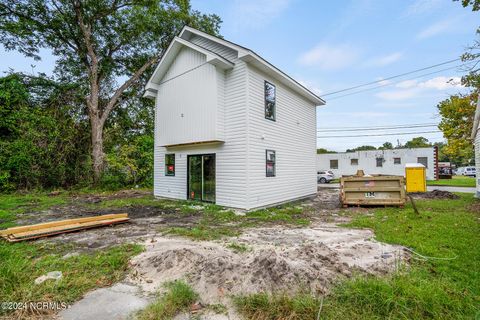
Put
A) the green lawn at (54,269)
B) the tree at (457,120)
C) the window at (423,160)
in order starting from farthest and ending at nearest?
the window at (423,160)
the tree at (457,120)
the green lawn at (54,269)

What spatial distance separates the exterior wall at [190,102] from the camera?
8.09m

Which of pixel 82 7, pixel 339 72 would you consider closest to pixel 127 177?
pixel 82 7

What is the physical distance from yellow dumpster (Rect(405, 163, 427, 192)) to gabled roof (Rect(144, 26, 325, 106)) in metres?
6.33

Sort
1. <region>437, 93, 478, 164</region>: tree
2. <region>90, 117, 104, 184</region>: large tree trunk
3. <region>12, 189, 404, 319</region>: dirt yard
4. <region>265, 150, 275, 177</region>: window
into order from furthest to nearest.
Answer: <region>437, 93, 478, 164</region>: tree, <region>90, 117, 104, 184</region>: large tree trunk, <region>265, 150, 275, 177</region>: window, <region>12, 189, 404, 319</region>: dirt yard

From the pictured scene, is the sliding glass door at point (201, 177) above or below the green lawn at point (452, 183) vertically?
above

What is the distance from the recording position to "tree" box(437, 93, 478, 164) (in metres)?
18.5

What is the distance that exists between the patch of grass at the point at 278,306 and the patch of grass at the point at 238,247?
154cm

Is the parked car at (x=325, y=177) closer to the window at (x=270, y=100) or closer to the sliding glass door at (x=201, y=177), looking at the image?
the window at (x=270, y=100)

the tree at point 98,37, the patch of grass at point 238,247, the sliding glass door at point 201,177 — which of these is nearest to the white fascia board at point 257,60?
the sliding glass door at point 201,177

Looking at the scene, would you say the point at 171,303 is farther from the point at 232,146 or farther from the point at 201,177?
the point at 201,177

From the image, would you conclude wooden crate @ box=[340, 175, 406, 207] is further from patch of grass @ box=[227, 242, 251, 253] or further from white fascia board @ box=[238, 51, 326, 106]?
patch of grass @ box=[227, 242, 251, 253]

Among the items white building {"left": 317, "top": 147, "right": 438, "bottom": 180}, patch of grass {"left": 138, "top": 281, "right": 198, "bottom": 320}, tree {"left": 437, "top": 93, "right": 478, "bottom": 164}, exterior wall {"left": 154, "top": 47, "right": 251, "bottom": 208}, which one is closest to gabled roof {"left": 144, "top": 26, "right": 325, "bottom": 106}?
exterior wall {"left": 154, "top": 47, "right": 251, "bottom": 208}

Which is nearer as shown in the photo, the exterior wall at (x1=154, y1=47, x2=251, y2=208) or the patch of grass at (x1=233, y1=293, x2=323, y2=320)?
the patch of grass at (x1=233, y1=293, x2=323, y2=320)

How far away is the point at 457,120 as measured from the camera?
19.9 metres
